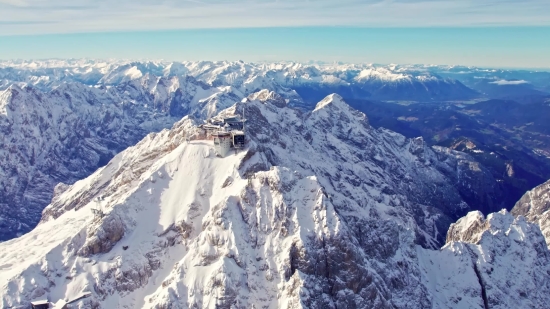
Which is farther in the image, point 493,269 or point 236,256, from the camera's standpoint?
point 493,269

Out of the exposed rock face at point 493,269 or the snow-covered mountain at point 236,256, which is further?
the exposed rock face at point 493,269

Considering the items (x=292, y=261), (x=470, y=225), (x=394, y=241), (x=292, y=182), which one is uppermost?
(x=292, y=182)

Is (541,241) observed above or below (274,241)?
below

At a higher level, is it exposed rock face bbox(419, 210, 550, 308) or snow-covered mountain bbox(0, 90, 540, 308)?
snow-covered mountain bbox(0, 90, 540, 308)

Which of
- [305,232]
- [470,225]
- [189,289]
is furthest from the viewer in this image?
[470,225]

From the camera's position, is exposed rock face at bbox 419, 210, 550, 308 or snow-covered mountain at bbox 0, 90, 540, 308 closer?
snow-covered mountain at bbox 0, 90, 540, 308

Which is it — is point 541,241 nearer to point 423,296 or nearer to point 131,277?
point 423,296

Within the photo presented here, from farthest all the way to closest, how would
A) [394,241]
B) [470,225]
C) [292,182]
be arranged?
1. [470,225]
2. [394,241]
3. [292,182]

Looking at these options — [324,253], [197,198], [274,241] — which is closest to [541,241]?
[324,253]

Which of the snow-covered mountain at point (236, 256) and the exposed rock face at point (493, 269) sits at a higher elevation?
the snow-covered mountain at point (236, 256)

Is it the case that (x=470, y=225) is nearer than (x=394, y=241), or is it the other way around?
(x=394, y=241)

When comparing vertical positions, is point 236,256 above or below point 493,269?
above
